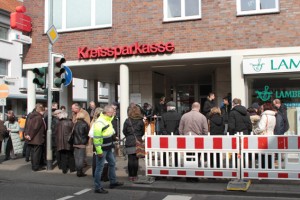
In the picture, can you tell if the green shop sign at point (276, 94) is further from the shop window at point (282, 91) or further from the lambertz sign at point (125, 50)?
the lambertz sign at point (125, 50)

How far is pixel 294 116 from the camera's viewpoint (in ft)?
41.5

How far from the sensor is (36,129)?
10.9 metres

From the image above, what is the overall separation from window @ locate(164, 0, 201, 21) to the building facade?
0.03 metres

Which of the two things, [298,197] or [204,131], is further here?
[204,131]

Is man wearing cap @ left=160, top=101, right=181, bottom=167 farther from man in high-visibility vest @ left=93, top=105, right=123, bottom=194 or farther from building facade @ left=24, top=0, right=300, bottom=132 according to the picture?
building facade @ left=24, top=0, right=300, bottom=132

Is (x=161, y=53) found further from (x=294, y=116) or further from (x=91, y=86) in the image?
(x=91, y=86)

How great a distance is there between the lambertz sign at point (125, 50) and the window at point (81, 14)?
92 centimetres

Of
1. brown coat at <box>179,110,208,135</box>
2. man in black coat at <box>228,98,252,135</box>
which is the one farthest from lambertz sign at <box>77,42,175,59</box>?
brown coat at <box>179,110,208,135</box>

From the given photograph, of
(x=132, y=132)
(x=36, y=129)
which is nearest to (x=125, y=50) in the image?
(x=36, y=129)

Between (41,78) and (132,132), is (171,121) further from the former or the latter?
(41,78)

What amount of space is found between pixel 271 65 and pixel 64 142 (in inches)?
263

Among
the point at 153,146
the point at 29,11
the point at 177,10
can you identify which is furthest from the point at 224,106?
the point at 29,11

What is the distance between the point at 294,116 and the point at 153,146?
19.7 feet

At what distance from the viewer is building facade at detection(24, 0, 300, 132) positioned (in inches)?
483
